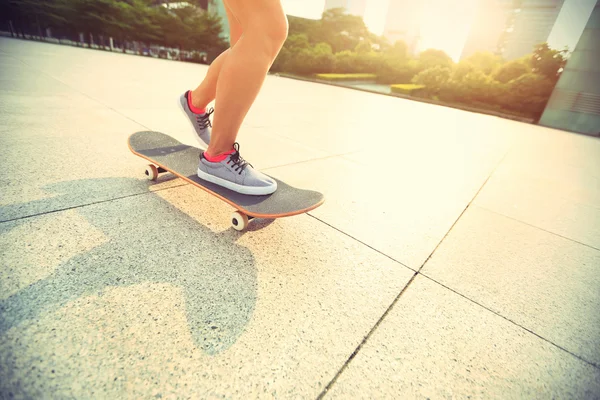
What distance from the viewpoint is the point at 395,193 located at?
8.13 feet

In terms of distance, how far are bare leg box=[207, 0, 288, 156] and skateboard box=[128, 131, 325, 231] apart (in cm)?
44

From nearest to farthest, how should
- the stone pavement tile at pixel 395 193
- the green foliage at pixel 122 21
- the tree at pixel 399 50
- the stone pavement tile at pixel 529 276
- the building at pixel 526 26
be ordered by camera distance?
the stone pavement tile at pixel 529 276 → the stone pavement tile at pixel 395 193 → the green foliage at pixel 122 21 → the tree at pixel 399 50 → the building at pixel 526 26

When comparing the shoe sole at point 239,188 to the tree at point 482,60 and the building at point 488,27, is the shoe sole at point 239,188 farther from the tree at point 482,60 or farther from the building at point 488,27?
the building at point 488,27

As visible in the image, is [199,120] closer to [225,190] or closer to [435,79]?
[225,190]

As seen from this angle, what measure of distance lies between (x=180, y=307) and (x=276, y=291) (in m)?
0.38

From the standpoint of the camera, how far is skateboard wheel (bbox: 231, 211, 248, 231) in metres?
1.51

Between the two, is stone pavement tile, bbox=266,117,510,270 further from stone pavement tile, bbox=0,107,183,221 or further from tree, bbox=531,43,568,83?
tree, bbox=531,43,568,83

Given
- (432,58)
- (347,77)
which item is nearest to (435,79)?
(347,77)

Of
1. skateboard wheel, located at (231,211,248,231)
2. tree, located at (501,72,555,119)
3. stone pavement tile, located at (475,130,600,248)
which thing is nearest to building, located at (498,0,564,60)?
tree, located at (501,72,555,119)

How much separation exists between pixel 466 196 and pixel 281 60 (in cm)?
3043

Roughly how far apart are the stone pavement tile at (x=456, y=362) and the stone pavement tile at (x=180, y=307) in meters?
0.08

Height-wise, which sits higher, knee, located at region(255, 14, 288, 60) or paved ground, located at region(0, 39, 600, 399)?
knee, located at region(255, 14, 288, 60)

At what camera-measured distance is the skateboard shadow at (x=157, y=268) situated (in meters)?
0.94

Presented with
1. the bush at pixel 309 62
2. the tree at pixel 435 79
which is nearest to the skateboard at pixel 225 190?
the tree at pixel 435 79
